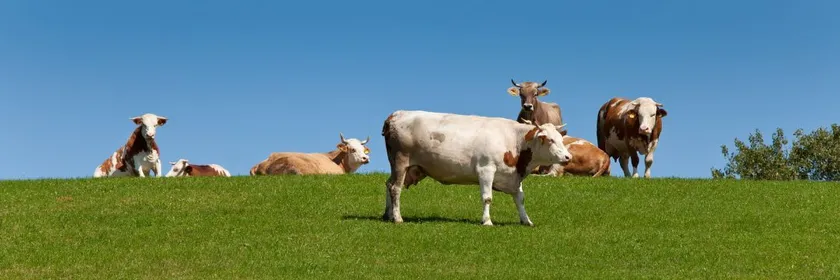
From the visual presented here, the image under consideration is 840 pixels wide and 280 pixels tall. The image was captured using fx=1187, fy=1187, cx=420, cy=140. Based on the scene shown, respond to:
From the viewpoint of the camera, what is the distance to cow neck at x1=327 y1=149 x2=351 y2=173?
41.2 m

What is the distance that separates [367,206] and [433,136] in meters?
4.42

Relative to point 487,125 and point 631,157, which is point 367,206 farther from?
point 631,157

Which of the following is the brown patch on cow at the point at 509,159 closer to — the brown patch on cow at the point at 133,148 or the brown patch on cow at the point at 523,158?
the brown patch on cow at the point at 523,158

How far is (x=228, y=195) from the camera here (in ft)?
97.1

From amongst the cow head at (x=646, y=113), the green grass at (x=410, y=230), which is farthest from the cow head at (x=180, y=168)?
the cow head at (x=646, y=113)

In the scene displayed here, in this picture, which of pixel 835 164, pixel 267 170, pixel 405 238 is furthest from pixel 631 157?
pixel 835 164

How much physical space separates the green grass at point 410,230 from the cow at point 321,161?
6.41m

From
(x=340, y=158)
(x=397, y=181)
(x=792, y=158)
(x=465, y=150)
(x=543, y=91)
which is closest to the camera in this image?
(x=465, y=150)

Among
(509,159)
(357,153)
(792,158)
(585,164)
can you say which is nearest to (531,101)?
(585,164)

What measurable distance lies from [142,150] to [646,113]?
51.7 feet

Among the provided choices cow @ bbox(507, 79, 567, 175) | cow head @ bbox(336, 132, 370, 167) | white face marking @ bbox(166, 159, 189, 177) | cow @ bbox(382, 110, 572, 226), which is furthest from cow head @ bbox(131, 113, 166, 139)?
cow @ bbox(382, 110, 572, 226)

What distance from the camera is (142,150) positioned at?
3675 centimetres

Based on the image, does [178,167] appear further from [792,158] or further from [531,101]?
[792,158]

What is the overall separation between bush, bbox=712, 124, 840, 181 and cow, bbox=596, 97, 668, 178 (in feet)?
90.2
